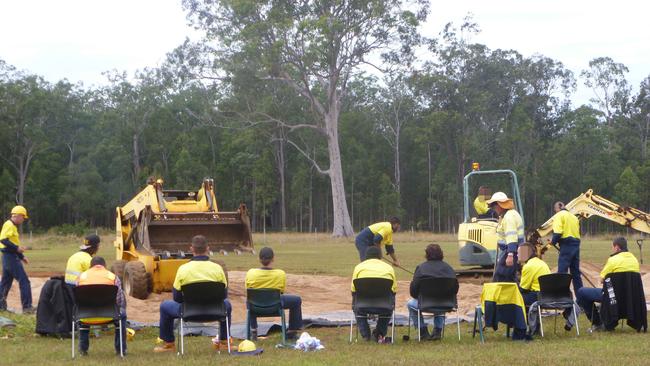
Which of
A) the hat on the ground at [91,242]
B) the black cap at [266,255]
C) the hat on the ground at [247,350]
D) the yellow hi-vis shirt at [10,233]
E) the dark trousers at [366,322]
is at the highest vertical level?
the yellow hi-vis shirt at [10,233]

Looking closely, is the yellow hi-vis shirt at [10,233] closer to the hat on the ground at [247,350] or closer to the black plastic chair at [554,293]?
the hat on the ground at [247,350]

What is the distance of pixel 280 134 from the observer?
2832 inches

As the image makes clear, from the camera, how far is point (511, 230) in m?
13.7

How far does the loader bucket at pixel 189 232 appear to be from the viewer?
17.9m

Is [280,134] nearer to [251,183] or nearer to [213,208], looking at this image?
[251,183]

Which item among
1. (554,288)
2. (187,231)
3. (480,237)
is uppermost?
(187,231)

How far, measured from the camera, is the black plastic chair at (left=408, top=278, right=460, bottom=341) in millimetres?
11289

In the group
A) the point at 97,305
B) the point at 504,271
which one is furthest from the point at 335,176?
the point at 97,305

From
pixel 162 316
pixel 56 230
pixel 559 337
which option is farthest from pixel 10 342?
pixel 56 230

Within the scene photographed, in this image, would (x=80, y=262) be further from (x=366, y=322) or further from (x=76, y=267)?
(x=366, y=322)

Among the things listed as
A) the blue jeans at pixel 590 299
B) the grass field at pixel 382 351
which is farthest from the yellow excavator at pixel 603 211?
the blue jeans at pixel 590 299

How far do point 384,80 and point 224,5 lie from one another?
2480 centimetres

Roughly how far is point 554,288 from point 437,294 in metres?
1.61

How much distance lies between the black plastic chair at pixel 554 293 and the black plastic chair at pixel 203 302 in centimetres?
411
